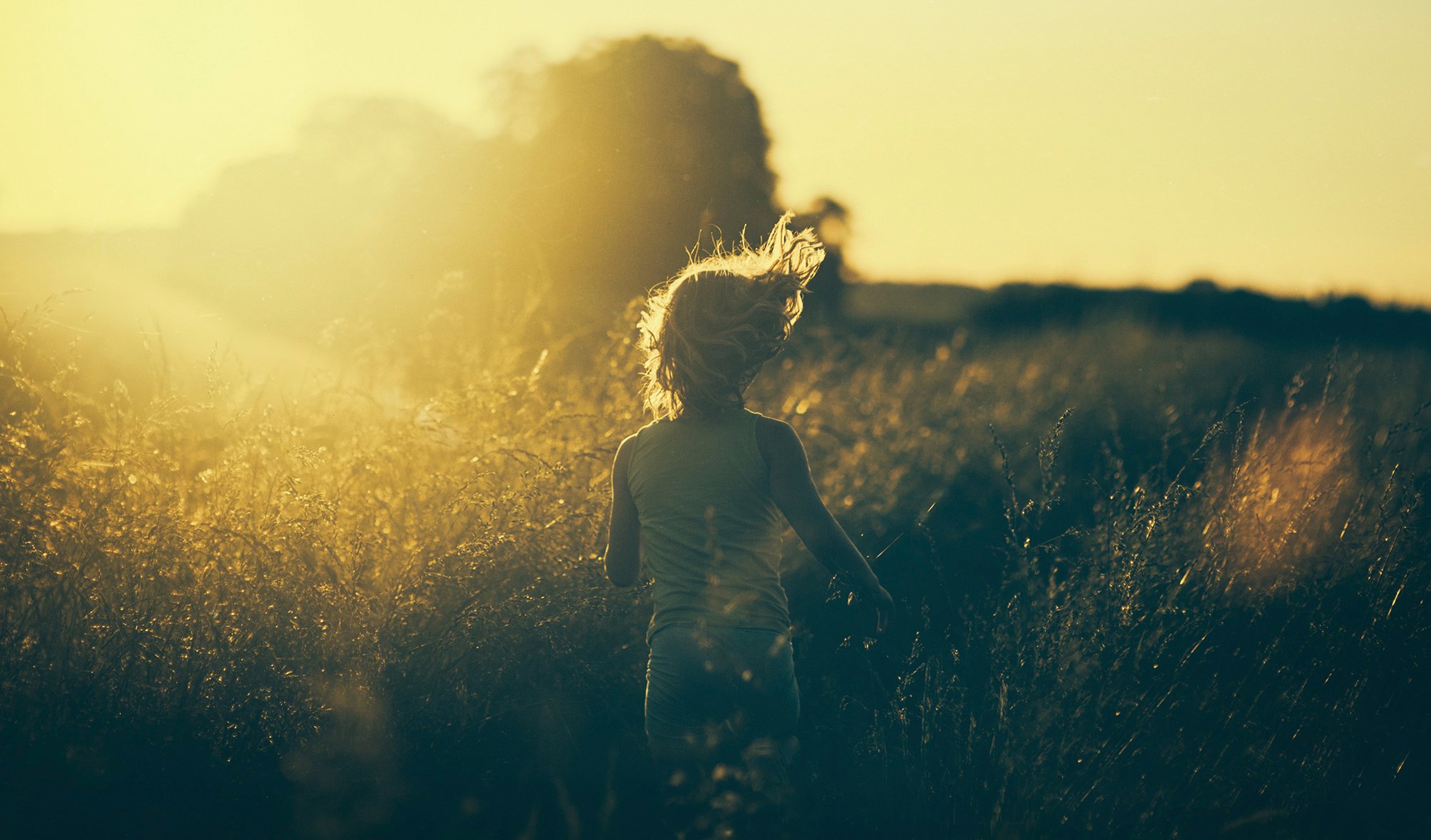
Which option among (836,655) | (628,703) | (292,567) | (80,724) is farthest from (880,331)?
(80,724)

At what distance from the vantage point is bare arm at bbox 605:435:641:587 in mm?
2133

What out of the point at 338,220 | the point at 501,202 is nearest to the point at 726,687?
the point at 338,220

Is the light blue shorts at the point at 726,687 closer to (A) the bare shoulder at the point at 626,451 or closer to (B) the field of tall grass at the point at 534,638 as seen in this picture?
(B) the field of tall grass at the point at 534,638

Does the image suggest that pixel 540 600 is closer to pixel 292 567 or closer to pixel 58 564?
pixel 292 567

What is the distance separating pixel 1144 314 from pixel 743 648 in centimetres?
927

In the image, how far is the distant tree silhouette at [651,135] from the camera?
45.8ft

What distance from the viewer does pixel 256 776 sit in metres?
2.47

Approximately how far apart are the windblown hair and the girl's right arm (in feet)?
0.42

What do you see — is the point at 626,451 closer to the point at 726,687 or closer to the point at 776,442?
the point at 776,442

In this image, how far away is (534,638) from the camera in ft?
9.12

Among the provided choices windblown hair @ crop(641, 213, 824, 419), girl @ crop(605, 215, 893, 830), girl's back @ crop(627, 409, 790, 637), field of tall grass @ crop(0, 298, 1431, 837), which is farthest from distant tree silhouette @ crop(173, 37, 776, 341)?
girl's back @ crop(627, 409, 790, 637)

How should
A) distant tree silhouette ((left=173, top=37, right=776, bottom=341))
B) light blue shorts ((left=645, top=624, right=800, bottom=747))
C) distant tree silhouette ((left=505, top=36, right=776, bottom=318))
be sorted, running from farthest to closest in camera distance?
distant tree silhouette ((left=505, top=36, right=776, bottom=318))
distant tree silhouette ((left=173, top=37, right=776, bottom=341))
light blue shorts ((left=645, top=624, right=800, bottom=747))

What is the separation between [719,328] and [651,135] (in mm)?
14424

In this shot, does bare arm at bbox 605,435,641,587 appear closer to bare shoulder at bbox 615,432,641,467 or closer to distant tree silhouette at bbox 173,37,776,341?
bare shoulder at bbox 615,432,641,467
